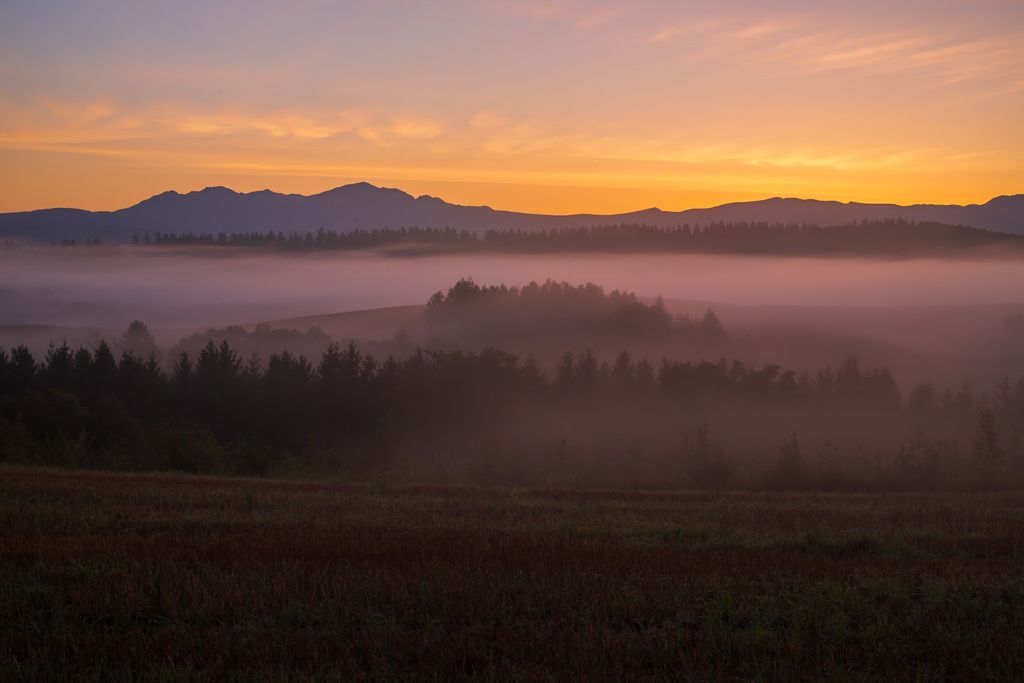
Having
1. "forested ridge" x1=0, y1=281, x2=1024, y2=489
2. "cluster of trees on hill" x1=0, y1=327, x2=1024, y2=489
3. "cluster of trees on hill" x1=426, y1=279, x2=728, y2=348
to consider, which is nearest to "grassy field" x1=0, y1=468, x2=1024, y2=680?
"cluster of trees on hill" x1=0, y1=327, x2=1024, y2=489

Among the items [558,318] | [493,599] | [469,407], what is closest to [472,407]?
[469,407]

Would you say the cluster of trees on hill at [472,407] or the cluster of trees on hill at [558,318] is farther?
the cluster of trees on hill at [558,318]

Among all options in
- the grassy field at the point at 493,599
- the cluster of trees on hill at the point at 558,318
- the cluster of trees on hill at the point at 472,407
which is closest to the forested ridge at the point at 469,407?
the cluster of trees on hill at the point at 472,407

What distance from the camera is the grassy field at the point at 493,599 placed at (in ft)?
24.5

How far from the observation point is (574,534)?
1439 cm

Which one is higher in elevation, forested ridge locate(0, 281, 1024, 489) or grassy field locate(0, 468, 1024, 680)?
grassy field locate(0, 468, 1024, 680)

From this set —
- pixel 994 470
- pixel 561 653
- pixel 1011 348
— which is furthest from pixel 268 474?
pixel 1011 348

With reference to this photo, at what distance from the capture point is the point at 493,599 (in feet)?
29.9

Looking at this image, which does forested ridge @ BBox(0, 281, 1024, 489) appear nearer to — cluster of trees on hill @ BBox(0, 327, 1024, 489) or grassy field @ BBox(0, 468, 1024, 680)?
cluster of trees on hill @ BBox(0, 327, 1024, 489)

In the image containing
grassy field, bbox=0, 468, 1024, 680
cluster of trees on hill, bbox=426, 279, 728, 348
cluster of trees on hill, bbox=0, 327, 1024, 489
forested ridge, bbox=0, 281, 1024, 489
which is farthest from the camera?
cluster of trees on hill, bbox=426, 279, 728, 348

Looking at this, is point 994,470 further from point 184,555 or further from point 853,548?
point 184,555

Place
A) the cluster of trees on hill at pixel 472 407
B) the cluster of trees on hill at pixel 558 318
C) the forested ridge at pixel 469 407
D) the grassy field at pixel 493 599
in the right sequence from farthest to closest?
the cluster of trees on hill at pixel 558 318 → the cluster of trees on hill at pixel 472 407 → the forested ridge at pixel 469 407 → the grassy field at pixel 493 599

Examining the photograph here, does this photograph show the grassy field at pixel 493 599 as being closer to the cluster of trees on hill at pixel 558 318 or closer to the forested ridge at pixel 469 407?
the forested ridge at pixel 469 407

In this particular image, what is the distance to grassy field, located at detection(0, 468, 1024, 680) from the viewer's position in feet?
24.5
